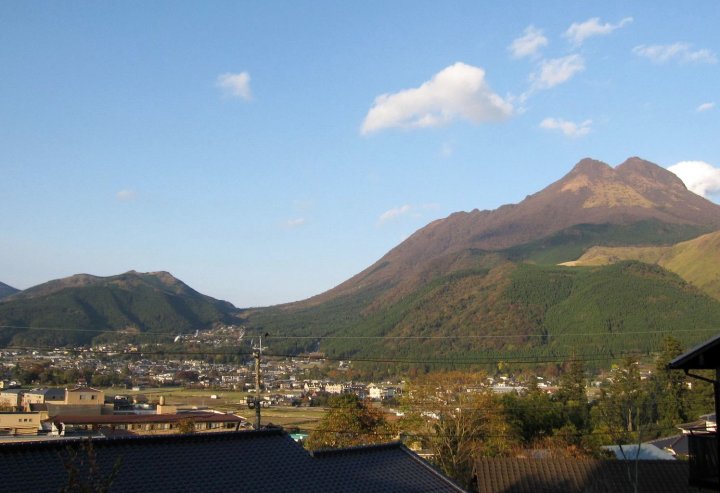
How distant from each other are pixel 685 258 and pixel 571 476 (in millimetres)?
145663

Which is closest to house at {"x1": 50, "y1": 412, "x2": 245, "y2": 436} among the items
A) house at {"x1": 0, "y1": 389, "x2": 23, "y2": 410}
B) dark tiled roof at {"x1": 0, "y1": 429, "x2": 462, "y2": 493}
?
house at {"x1": 0, "y1": 389, "x2": 23, "y2": 410}

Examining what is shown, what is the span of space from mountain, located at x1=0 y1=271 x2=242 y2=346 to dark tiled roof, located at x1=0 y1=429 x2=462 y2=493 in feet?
276

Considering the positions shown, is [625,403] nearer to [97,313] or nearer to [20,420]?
[20,420]

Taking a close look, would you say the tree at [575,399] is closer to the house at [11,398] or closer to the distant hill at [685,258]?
the house at [11,398]

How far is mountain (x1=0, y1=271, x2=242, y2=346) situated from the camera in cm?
11181

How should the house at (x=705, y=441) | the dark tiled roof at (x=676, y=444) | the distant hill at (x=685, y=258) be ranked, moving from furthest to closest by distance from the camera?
the distant hill at (x=685, y=258)
the dark tiled roof at (x=676, y=444)
the house at (x=705, y=441)

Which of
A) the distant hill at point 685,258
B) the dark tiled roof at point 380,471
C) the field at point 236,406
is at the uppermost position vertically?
the distant hill at point 685,258

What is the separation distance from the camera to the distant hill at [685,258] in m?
129

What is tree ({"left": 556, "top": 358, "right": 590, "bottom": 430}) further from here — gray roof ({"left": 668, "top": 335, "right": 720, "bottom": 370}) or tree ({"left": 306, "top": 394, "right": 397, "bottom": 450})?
gray roof ({"left": 668, "top": 335, "right": 720, "bottom": 370})

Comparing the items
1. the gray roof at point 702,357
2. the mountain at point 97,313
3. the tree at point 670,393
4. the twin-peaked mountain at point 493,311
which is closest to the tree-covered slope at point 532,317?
the twin-peaked mountain at point 493,311

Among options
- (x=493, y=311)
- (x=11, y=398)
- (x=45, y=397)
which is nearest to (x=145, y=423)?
(x=45, y=397)

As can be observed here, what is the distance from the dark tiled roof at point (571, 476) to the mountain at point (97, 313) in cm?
8102

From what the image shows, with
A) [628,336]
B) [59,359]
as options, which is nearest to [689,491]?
[628,336]

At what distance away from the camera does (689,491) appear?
60.0ft
